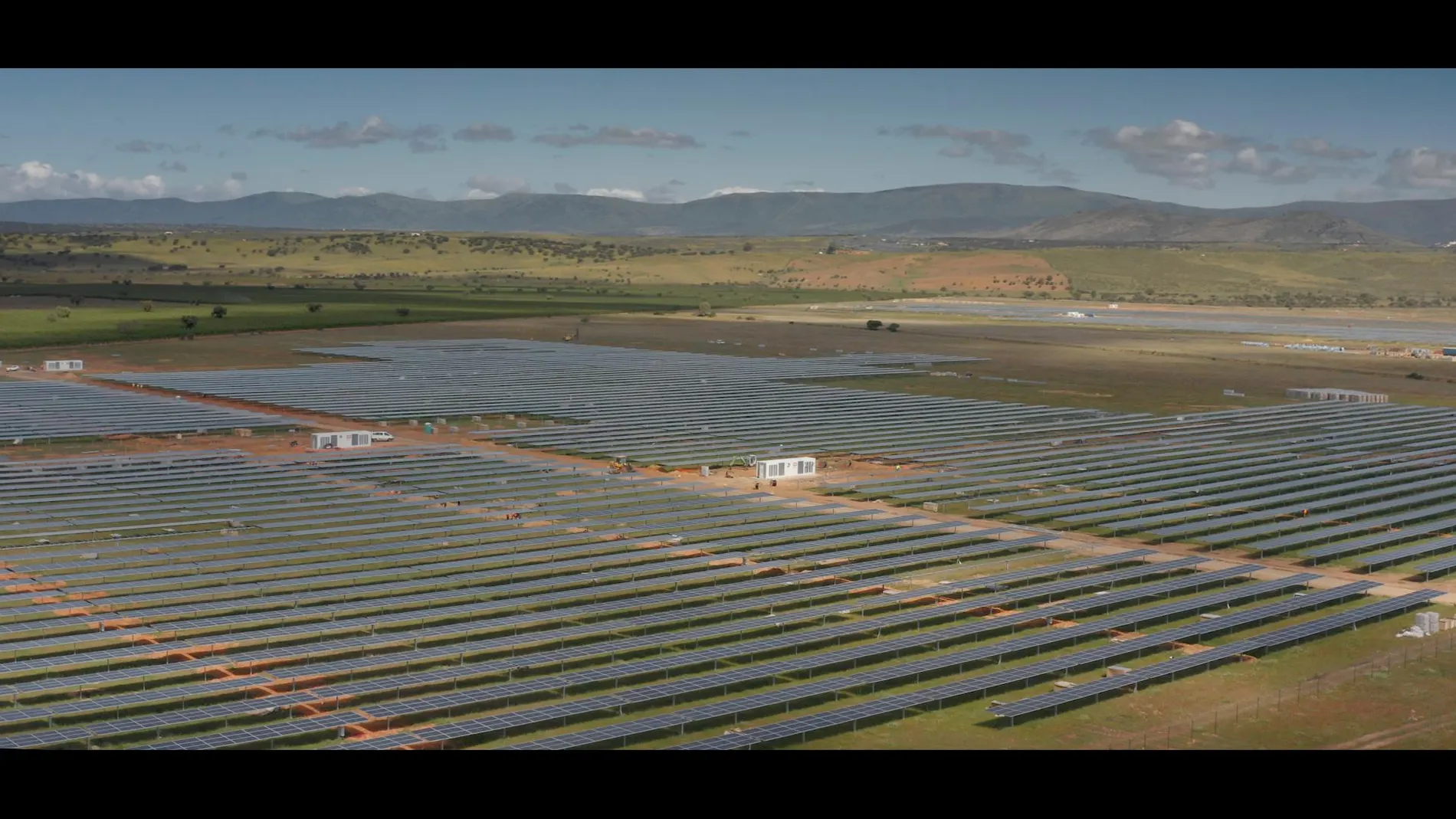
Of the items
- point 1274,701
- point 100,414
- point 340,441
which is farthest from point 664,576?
point 100,414

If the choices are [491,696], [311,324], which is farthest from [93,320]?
[491,696]

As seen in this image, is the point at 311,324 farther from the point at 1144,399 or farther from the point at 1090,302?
the point at 1090,302

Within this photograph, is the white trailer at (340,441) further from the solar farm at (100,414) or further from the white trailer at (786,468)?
the white trailer at (786,468)

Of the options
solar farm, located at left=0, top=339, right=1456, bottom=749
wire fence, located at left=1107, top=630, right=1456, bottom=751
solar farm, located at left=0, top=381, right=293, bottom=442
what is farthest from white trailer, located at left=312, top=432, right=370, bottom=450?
wire fence, located at left=1107, top=630, right=1456, bottom=751

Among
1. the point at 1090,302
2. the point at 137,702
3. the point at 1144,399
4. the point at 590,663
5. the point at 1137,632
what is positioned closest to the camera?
the point at 137,702

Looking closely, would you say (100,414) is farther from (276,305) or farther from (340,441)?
(276,305)

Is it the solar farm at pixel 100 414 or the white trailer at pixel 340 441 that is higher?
the solar farm at pixel 100 414

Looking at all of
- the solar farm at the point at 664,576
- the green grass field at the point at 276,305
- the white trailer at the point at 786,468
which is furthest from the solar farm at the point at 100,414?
the green grass field at the point at 276,305
